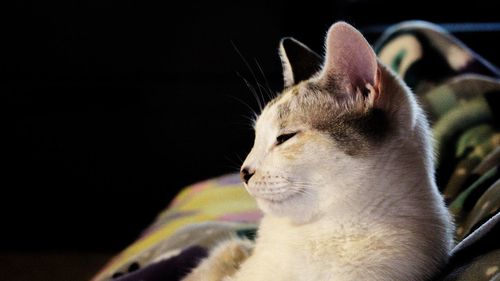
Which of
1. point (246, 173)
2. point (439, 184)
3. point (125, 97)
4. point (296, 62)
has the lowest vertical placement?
point (439, 184)

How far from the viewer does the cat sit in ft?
2.47

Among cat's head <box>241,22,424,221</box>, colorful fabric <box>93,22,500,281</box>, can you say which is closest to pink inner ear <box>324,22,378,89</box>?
cat's head <box>241,22,424,221</box>

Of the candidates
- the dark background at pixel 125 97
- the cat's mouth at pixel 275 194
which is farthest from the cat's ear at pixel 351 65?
the dark background at pixel 125 97

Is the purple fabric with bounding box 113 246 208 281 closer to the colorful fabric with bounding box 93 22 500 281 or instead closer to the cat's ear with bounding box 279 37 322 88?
the colorful fabric with bounding box 93 22 500 281

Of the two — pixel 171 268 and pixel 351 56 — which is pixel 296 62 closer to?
pixel 351 56

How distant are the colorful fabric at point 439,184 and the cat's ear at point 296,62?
31cm

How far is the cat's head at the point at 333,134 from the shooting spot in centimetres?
79

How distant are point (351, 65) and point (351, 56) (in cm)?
2

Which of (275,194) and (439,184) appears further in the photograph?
(439,184)

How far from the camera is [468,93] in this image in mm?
1265

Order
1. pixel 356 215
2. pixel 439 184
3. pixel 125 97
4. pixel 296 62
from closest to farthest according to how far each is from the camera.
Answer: pixel 356 215 < pixel 296 62 < pixel 439 184 < pixel 125 97

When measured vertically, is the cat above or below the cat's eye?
below

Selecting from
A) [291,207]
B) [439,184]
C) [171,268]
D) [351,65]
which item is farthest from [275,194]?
[439,184]

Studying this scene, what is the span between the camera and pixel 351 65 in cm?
81
